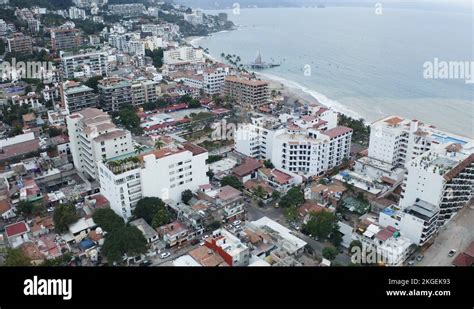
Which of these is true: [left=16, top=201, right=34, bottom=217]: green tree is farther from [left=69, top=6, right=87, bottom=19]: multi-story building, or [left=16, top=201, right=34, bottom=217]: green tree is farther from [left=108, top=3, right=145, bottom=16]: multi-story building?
[left=108, top=3, right=145, bottom=16]: multi-story building

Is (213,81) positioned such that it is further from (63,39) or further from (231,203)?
(63,39)

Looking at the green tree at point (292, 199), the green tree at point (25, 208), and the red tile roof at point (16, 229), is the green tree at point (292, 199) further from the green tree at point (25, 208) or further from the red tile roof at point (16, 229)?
the green tree at point (25, 208)

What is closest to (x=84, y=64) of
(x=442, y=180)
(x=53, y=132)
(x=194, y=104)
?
(x=194, y=104)

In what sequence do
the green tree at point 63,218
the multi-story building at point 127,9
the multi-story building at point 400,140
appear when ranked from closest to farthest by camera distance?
the green tree at point 63,218
the multi-story building at point 400,140
the multi-story building at point 127,9

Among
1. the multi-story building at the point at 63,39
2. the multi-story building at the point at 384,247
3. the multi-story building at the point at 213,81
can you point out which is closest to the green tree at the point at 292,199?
the multi-story building at the point at 384,247

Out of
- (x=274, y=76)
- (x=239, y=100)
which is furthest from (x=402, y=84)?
(x=239, y=100)

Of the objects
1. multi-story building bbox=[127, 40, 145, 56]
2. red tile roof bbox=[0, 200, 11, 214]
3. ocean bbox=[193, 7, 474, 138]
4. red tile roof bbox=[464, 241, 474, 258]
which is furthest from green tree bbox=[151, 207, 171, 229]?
multi-story building bbox=[127, 40, 145, 56]
